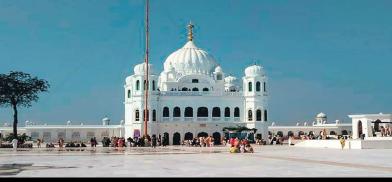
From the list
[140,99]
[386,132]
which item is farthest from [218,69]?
[386,132]

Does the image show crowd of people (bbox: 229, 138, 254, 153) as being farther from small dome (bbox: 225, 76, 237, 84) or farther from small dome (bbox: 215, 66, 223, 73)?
small dome (bbox: 225, 76, 237, 84)

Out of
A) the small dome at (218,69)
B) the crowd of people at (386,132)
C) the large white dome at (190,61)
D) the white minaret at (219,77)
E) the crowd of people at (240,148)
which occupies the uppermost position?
the large white dome at (190,61)

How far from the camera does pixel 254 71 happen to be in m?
70.6

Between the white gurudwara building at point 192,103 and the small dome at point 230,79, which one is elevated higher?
the small dome at point 230,79

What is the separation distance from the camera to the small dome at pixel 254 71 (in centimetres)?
7062

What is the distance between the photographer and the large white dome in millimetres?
73062

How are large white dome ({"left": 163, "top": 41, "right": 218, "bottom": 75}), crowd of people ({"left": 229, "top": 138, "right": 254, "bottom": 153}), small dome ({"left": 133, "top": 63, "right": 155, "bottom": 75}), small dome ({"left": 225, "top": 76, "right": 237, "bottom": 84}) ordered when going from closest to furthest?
1. crowd of people ({"left": 229, "top": 138, "right": 254, "bottom": 153})
2. small dome ({"left": 133, "top": 63, "right": 155, "bottom": 75})
3. large white dome ({"left": 163, "top": 41, "right": 218, "bottom": 75})
4. small dome ({"left": 225, "top": 76, "right": 237, "bottom": 84})

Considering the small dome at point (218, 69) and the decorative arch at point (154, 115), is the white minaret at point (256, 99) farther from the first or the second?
the decorative arch at point (154, 115)

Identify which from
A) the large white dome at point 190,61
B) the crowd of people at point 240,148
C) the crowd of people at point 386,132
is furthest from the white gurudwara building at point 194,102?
the crowd of people at point 240,148

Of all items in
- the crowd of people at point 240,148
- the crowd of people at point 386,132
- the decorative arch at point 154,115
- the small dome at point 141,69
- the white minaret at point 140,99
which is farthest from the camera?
the small dome at point 141,69

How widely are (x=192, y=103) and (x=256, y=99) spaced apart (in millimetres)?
7900

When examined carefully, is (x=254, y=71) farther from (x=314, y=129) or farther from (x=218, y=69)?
(x=314, y=129)

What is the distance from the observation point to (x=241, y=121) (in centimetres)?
6912

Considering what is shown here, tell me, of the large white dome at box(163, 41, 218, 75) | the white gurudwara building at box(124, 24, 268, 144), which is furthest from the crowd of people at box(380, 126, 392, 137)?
the large white dome at box(163, 41, 218, 75)
